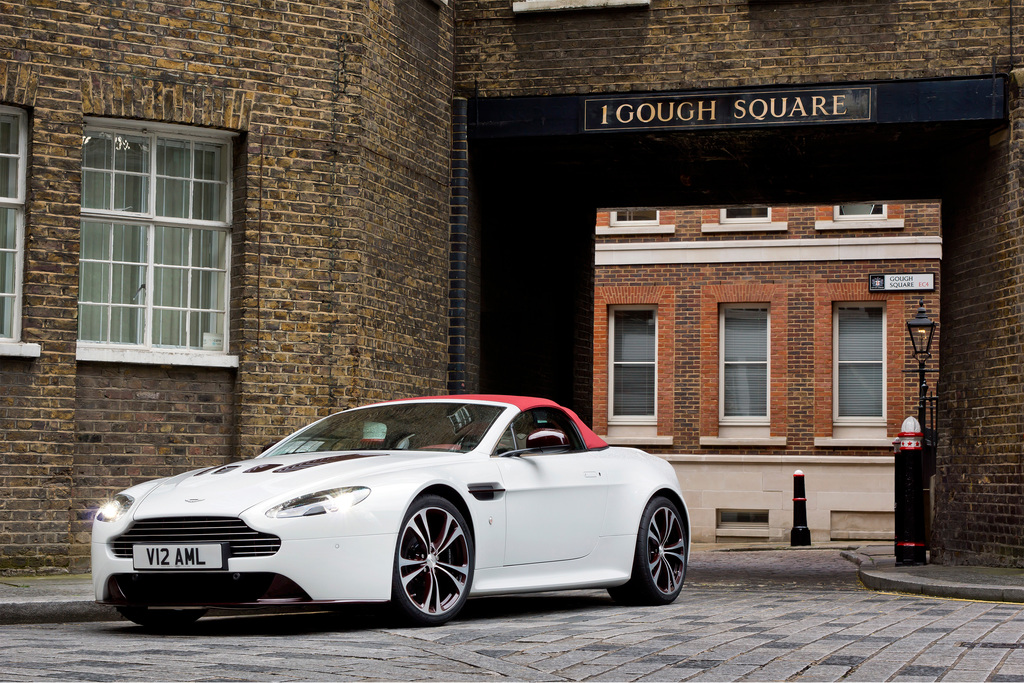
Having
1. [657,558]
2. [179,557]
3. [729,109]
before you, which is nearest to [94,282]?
[179,557]

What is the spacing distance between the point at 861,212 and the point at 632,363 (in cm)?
511

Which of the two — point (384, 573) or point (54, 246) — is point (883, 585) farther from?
point (54, 246)

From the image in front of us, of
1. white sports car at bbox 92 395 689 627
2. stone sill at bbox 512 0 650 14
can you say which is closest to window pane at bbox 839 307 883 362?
stone sill at bbox 512 0 650 14

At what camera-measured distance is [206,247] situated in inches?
508

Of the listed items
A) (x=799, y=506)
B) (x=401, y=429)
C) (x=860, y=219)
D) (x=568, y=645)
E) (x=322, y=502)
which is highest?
(x=860, y=219)

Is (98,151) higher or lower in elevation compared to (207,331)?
higher

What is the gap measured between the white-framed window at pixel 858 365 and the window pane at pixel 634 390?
3508 mm

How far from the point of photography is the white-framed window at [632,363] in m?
27.4

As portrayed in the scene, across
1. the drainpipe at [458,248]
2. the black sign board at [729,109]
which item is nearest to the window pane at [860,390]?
the black sign board at [729,109]

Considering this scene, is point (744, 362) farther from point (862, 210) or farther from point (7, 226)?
point (7, 226)

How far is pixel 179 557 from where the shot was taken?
7.51 meters

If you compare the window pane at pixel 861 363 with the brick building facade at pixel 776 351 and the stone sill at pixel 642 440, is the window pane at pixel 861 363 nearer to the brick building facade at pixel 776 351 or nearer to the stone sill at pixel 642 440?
the brick building facade at pixel 776 351

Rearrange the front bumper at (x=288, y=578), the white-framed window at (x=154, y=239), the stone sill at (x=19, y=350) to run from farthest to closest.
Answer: the white-framed window at (x=154, y=239), the stone sill at (x=19, y=350), the front bumper at (x=288, y=578)

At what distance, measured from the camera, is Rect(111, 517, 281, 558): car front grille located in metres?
7.41
